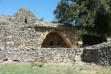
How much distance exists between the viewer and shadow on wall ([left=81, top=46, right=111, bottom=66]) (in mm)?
11484

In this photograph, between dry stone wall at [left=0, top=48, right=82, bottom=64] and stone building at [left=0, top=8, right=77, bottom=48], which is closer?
dry stone wall at [left=0, top=48, right=82, bottom=64]

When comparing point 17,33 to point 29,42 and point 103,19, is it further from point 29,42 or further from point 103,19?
point 103,19

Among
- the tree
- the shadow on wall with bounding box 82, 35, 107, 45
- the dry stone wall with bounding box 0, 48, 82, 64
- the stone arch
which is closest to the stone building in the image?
the stone arch

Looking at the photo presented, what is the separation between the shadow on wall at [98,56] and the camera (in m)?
11.5

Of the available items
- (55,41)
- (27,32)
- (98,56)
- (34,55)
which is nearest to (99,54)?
(98,56)

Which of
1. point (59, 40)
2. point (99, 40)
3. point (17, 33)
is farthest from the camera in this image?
point (99, 40)

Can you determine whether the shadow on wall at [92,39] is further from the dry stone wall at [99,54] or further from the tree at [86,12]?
the dry stone wall at [99,54]

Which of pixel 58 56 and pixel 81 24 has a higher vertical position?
pixel 81 24

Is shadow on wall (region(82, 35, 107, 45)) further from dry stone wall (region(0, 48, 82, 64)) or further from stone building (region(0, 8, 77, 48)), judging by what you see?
dry stone wall (region(0, 48, 82, 64))

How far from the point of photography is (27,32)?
1795cm

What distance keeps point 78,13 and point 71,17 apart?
3.13ft

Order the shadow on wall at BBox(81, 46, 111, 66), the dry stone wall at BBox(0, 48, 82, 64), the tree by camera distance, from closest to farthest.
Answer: the shadow on wall at BBox(81, 46, 111, 66), the dry stone wall at BBox(0, 48, 82, 64), the tree

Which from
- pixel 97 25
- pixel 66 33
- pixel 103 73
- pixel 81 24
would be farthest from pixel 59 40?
pixel 103 73

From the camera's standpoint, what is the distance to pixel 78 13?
1923cm
